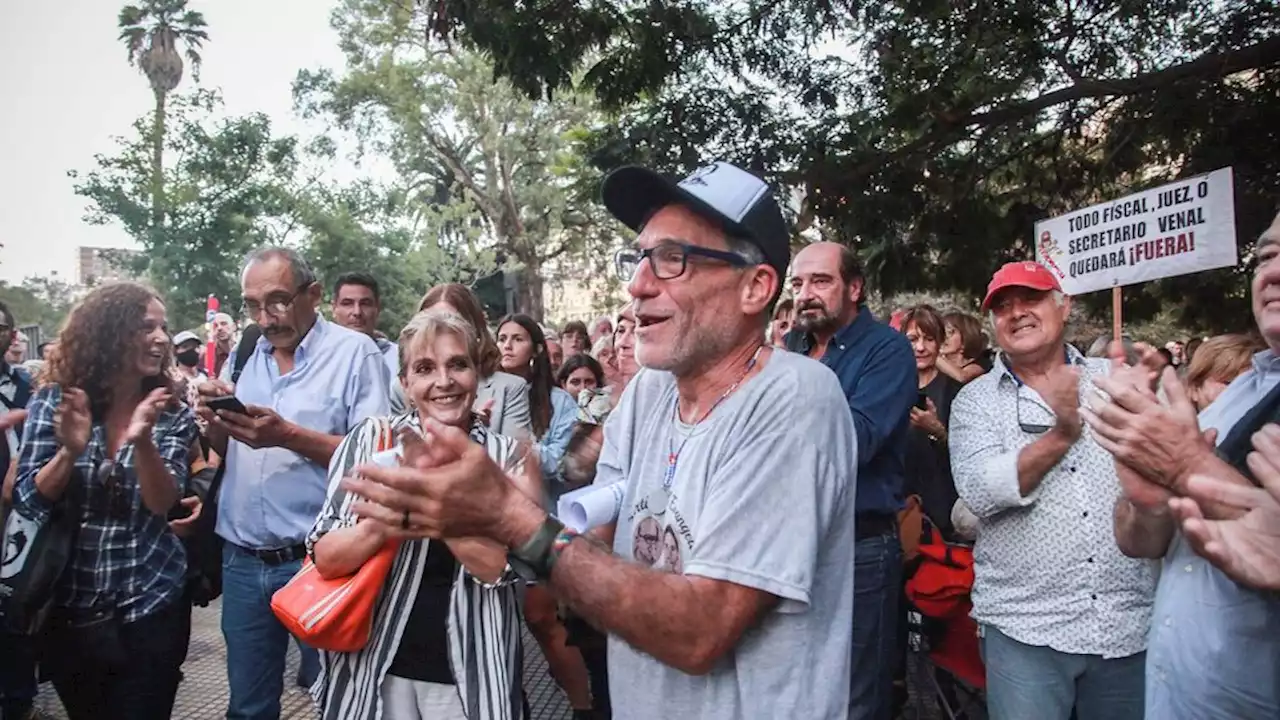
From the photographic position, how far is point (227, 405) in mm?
2848

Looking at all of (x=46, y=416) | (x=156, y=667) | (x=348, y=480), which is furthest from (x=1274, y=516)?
(x=46, y=416)

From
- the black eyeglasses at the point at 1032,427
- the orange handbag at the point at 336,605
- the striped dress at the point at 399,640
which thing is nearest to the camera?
the orange handbag at the point at 336,605

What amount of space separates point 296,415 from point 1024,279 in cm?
280

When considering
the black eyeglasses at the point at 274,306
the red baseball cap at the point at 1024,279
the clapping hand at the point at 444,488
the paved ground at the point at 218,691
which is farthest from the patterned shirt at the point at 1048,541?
the paved ground at the point at 218,691

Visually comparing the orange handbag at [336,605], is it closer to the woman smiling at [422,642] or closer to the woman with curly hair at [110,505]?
the woman smiling at [422,642]

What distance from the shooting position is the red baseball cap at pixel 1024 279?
9.61ft

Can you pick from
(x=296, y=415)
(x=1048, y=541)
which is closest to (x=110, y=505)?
(x=296, y=415)

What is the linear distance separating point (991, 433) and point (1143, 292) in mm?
6002

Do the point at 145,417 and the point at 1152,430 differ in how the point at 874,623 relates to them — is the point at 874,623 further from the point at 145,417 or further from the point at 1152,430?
the point at 145,417

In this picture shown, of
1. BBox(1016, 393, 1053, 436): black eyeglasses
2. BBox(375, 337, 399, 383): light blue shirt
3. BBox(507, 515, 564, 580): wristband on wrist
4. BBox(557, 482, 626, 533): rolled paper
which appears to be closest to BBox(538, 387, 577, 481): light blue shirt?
BBox(375, 337, 399, 383): light blue shirt

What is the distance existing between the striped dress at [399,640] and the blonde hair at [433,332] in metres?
0.33

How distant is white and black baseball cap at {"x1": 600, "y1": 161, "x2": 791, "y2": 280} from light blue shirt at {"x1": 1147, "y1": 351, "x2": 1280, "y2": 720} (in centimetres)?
130

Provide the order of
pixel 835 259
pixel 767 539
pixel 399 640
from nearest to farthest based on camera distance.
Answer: pixel 767 539 → pixel 399 640 → pixel 835 259

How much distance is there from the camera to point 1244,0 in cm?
544
